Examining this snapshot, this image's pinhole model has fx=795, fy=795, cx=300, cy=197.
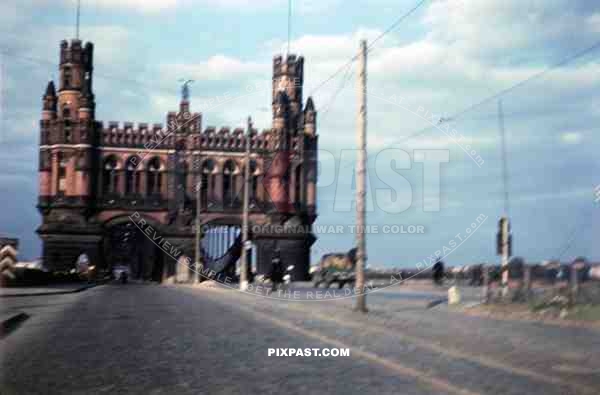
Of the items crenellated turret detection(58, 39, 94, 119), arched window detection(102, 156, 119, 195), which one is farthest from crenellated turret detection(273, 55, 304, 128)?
crenellated turret detection(58, 39, 94, 119)

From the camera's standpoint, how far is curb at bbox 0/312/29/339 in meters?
15.3

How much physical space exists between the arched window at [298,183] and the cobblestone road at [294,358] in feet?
186

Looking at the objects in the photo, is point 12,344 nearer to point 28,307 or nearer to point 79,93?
point 28,307

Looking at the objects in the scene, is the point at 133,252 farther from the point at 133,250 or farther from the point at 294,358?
the point at 294,358

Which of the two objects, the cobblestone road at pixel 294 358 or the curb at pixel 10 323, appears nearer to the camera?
the cobblestone road at pixel 294 358

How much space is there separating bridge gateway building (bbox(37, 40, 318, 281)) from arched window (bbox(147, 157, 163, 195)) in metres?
0.10

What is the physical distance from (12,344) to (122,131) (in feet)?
208

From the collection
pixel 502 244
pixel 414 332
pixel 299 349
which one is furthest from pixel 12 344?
pixel 502 244

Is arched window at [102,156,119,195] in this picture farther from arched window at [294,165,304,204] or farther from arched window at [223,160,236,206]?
arched window at [294,165,304,204]

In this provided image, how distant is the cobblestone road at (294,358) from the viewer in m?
8.62

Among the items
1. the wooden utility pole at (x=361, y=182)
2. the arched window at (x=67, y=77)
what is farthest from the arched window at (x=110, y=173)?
the wooden utility pole at (x=361, y=182)

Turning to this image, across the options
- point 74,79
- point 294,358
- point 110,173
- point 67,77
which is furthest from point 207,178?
point 294,358

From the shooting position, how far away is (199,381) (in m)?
8.81

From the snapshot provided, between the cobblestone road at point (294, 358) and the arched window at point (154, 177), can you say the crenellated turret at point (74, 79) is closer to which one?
the arched window at point (154, 177)
